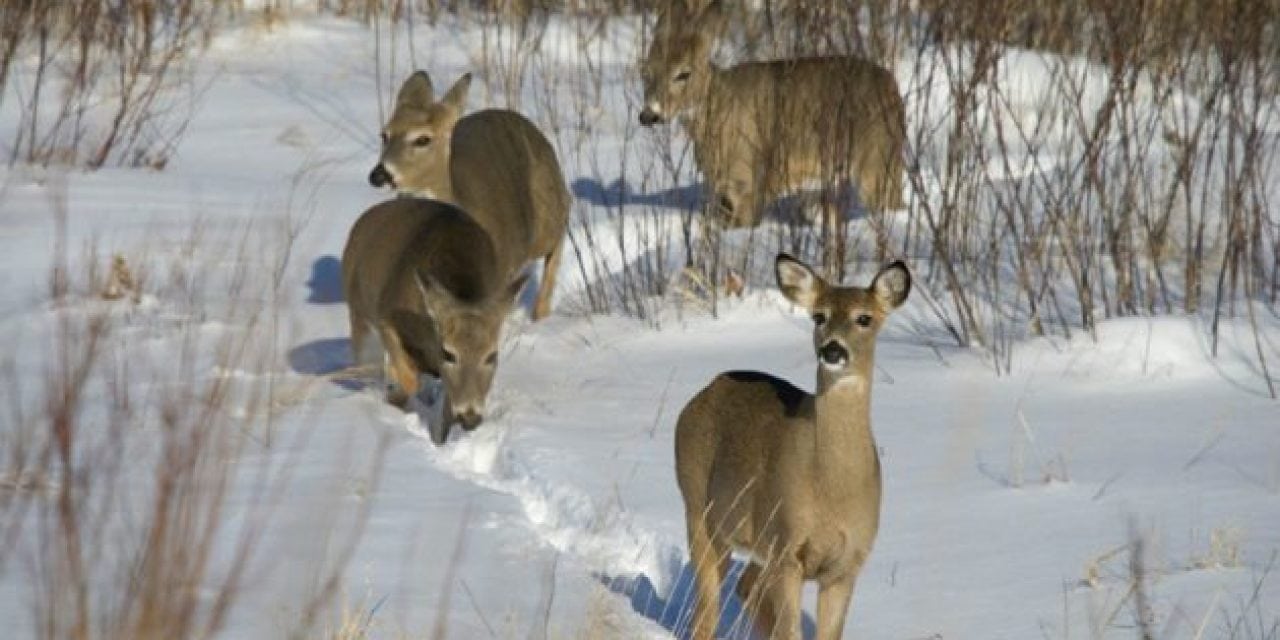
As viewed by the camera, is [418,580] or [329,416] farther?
[329,416]

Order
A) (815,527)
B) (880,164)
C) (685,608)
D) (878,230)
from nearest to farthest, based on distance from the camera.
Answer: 1. (815,527)
2. (685,608)
3. (878,230)
4. (880,164)

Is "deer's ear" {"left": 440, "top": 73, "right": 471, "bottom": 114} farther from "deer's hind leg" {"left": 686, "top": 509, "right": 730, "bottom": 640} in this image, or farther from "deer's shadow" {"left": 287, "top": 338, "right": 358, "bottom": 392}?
"deer's hind leg" {"left": 686, "top": 509, "right": 730, "bottom": 640}

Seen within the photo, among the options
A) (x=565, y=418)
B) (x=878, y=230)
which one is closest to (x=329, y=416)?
(x=565, y=418)

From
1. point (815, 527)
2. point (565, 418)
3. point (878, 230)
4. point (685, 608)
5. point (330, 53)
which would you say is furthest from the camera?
point (330, 53)

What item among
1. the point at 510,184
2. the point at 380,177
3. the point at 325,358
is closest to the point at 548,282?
the point at 510,184

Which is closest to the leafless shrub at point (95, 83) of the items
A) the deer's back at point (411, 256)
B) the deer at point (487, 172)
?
the deer at point (487, 172)

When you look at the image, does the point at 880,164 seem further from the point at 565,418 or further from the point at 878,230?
the point at 565,418

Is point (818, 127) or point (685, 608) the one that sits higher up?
point (818, 127)

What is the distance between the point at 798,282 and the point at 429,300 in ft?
10.1

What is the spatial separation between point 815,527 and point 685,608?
893 mm

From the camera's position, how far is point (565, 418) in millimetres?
8688

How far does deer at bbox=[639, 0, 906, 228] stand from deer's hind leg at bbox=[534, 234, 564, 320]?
803 millimetres

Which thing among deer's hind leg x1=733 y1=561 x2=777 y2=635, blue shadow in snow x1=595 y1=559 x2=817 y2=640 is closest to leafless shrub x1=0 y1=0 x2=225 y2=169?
blue shadow in snow x1=595 y1=559 x2=817 y2=640

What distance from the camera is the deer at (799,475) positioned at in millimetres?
5848
